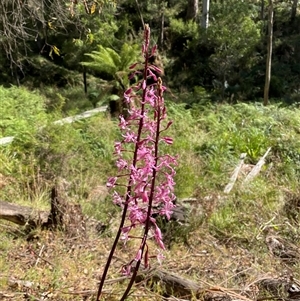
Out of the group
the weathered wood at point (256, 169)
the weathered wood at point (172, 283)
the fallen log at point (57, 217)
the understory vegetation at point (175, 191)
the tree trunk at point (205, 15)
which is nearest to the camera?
the weathered wood at point (172, 283)

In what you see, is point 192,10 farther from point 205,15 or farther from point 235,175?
point 235,175

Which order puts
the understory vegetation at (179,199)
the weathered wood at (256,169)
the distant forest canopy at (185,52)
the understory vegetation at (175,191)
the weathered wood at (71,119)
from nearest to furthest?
1. the understory vegetation at (175,191)
2. the understory vegetation at (179,199)
3. the weathered wood at (256,169)
4. the weathered wood at (71,119)
5. the distant forest canopy at (185,52)

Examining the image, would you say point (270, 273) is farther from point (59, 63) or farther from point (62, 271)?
point (59, 63)

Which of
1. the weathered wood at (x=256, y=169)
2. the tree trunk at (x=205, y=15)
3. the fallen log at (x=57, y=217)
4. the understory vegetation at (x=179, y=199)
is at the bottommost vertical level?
the weathered wood at (x=256, y=169)

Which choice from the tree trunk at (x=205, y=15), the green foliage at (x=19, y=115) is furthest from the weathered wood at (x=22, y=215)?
the tree trunk at (x=205, y=15)

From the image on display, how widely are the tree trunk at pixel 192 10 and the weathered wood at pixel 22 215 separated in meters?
16.6

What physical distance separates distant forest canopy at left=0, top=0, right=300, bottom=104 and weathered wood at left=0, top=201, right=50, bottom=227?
26.7 feet

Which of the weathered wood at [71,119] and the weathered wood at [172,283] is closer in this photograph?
the weathered wood at [172,283]

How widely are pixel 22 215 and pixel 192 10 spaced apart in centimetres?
1695

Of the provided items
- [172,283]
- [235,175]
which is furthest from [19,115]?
[172,283]

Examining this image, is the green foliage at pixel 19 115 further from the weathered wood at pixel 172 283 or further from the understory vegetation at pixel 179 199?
the weathered wood at pixel 172 283

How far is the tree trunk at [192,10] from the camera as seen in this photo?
64.0ft

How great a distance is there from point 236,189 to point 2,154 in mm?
3338

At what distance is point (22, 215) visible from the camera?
14.1 feet
